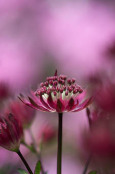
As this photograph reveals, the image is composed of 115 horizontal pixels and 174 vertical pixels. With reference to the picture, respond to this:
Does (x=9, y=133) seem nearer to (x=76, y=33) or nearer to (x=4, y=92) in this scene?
(x=4, y=92)

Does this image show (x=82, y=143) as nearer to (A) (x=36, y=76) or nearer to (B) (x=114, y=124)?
(B) (x=114, y=124)

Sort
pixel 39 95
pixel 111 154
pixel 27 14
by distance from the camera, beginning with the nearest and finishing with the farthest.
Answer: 1. pixel 111 154
2. pixel 39 95
3. pixel 27 14

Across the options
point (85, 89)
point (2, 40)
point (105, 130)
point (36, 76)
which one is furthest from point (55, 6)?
point (105, 130)

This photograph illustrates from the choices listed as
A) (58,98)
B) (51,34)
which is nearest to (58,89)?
(58,98)

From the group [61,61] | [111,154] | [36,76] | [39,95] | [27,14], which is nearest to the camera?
[111,154]

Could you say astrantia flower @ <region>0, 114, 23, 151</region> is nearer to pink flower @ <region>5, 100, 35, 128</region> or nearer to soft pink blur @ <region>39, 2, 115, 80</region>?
pink flower @ <region>5, 100, 35, 128</region>

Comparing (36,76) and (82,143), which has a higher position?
(36,76)
